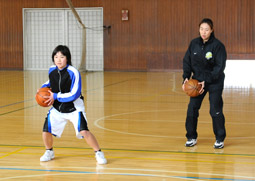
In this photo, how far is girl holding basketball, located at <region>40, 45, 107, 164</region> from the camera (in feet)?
13.7

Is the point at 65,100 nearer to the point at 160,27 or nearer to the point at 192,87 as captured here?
the point at 192,87

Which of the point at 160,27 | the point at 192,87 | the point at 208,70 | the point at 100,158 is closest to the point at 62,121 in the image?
the point at 100,158

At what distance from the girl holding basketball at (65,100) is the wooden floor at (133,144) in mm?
249

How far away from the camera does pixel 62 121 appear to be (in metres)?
4.32

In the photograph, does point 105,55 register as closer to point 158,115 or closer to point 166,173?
point 158,115

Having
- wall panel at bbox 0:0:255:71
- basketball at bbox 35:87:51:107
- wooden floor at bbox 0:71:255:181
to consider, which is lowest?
wooden floor at bbox 0:71:255:181

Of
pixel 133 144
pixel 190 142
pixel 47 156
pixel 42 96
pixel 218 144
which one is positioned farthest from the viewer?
pixel 133 144

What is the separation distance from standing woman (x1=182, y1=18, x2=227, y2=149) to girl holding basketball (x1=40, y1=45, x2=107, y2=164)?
4.17 feet

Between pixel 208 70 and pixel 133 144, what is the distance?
1148 mm

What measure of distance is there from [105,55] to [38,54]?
2902mm

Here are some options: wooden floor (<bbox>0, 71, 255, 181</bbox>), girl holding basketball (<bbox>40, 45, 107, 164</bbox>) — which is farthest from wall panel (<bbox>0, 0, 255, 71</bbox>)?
girl holding basketball (<bbox>40, 45, 107, 164</bbox>)

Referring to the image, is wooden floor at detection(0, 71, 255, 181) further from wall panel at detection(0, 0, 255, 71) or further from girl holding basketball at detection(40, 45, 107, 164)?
wall panel at detection(0, 0, 255, 71)

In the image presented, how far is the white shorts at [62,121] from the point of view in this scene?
4.19 metres

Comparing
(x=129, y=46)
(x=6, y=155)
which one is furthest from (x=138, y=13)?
(x=6, y=155)
